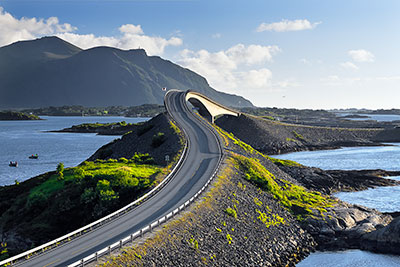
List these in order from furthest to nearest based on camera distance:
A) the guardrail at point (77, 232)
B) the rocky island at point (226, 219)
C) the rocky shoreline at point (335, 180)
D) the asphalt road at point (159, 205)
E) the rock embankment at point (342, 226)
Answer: the rocky shoreline at point (335, 180), the rock embankment at point (342, 226), the rocky island at point (226, 219), the asphalt road at point (159, 205), the guardrail at point (77, 232)

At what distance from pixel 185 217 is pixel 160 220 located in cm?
354

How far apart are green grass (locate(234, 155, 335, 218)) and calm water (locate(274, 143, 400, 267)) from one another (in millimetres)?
8847

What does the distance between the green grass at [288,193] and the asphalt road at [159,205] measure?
5181 mm

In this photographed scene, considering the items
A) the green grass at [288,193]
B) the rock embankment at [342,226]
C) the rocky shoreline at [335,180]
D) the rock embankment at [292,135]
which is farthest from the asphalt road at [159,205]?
the rock embankment at [292,135]

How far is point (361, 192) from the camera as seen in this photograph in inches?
3095

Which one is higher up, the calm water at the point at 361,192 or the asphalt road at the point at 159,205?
the asphalt road at the point at 159,205

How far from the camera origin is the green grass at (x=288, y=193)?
54.4 m

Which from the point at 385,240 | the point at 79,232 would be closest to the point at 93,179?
the point at 79,232

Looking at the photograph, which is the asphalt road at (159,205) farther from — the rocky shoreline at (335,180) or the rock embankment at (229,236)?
the rocky shoreline at (335,180)

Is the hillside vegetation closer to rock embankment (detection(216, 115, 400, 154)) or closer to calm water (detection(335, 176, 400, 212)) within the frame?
calm water (detection(335, 176, 400, 212))

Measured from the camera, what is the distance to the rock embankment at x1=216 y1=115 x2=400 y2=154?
14500cm

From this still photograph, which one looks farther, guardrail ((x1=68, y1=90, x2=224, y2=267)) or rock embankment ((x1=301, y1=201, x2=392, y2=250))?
rock embankment ((x1=301, y1=201, x2=392, y2=250))

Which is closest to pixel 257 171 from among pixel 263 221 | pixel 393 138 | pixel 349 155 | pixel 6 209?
pixel 263 221

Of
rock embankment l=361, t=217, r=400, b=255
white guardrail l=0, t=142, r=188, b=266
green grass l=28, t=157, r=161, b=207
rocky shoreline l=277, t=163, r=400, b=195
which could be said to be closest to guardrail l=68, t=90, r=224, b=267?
white guardrail l=0, t=142, r=188, b=266
